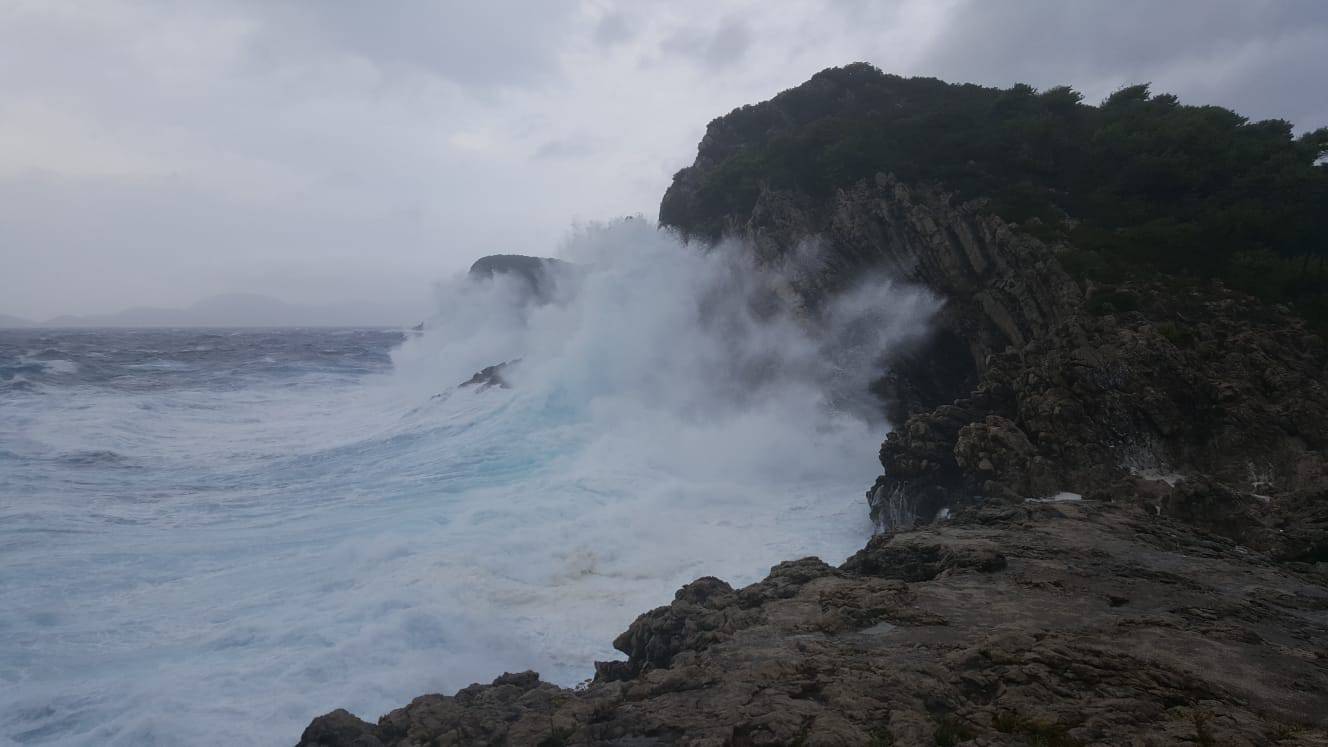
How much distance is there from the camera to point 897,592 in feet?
24.3

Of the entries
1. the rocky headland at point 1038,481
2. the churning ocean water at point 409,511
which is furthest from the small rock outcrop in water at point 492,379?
the rocky headland at point 1038,481

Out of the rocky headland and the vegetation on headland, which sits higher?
the vegetation on headland

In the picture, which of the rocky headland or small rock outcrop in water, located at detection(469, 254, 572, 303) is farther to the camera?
small rock outcrop in water, located at detection(469, 254, 572, 303)

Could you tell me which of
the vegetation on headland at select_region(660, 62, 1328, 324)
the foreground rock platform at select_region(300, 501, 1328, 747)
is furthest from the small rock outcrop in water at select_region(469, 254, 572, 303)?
the foreground rock platform at select_region(300, 501, 1328, 747)

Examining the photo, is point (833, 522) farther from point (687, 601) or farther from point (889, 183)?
point (889, 183)

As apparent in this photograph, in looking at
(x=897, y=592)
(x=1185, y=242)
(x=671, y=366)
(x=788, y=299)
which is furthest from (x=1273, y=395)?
(x=671, y=366)

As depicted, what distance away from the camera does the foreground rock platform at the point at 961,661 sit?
482cm

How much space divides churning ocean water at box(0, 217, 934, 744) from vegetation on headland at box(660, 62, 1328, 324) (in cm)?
399

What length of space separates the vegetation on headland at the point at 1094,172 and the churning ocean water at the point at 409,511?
3988mm

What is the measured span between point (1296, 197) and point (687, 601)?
18182mm

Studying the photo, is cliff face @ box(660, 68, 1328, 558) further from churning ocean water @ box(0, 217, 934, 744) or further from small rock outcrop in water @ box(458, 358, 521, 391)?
small rock outcrop in water @ box(458, 358, 521, 391)

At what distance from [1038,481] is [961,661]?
284 inches

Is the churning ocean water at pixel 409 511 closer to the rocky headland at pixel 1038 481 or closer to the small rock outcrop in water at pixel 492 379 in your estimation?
the small rock outcrop in water at pixel 492 379

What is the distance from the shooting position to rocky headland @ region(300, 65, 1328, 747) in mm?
5281
